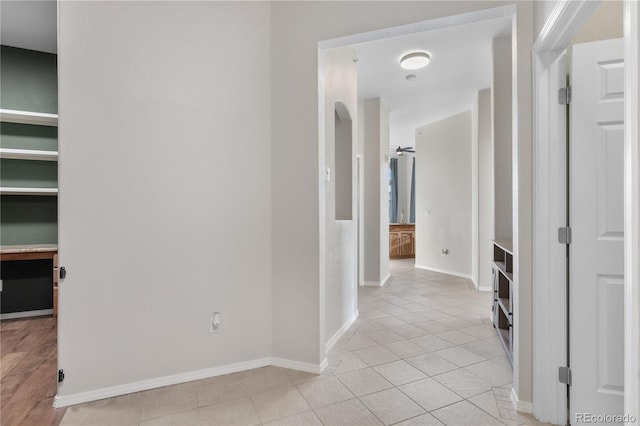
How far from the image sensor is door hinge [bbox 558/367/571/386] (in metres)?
1.84

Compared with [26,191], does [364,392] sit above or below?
below

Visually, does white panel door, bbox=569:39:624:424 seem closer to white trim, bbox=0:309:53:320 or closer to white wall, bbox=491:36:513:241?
white wall, bbox=491:36:513:241

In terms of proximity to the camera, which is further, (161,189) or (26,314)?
(26,314)

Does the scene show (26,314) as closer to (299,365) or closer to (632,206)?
(299,365)

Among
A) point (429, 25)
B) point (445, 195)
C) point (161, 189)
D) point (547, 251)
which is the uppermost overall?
point (429, 25)

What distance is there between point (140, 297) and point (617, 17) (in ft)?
10.7

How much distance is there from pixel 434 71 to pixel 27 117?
487 cm

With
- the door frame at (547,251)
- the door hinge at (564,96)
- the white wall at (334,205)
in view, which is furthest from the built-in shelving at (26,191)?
the door hinge at (564,96)

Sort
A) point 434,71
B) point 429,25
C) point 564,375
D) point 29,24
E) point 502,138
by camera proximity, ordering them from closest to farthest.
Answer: point 564,375, point 429,25, point 29,24, point 502,138, point 434,71

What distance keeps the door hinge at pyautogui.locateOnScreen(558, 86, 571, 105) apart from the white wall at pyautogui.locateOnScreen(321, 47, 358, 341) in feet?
5.07

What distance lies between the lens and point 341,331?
3338 millimetres

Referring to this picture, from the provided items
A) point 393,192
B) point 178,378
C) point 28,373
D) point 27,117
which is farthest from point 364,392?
point 393,192

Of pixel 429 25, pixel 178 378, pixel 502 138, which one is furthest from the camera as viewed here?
pixel 502 138

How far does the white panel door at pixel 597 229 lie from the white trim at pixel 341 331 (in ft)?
5.61
